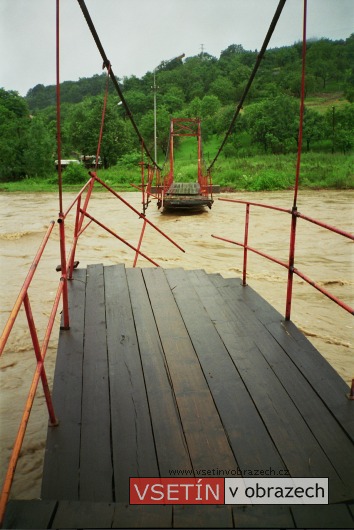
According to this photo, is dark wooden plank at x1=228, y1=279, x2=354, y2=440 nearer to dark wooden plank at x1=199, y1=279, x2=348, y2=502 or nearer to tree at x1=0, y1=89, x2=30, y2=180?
dark wooden plank at x1=199, y1=279, x2=348, y2=502

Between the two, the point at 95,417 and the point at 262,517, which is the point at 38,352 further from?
the point at 262,517

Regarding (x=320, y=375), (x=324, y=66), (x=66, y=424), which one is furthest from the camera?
(x=324, y=66)

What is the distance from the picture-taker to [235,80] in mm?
57656

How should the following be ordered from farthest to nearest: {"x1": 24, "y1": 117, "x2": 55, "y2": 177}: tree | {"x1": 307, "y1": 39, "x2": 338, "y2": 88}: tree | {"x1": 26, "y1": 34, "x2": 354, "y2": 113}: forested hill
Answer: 1. {"x1": 26, "y1": 34, "x2": 354, "y2": 113}: forested hill
2. {"x1": 307, "y1": 39, "x2": 338, "y2": 88}: tree
3. {"x1": 24, "y1": 117, "x2": 55, "y2": 177}: tree

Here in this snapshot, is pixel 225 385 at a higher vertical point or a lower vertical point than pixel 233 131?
lower

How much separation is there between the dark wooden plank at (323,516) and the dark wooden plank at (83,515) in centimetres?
67

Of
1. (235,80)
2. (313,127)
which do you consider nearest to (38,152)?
(313,127)

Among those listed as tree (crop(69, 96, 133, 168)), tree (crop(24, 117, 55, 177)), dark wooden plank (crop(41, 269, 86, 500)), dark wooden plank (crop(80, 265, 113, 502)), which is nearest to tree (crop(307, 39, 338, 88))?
tree (crop(69, 96, 133, 168))

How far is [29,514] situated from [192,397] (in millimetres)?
970

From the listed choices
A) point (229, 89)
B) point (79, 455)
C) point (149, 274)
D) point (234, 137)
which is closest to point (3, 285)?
point (149, 274)

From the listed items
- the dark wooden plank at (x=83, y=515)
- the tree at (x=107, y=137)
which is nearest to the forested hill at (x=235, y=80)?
the tree at (x=107, y=137)

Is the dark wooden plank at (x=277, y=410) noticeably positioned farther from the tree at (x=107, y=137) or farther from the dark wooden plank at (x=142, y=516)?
the tree at (x=107, y=137)

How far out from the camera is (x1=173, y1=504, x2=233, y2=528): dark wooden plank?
1448 mm

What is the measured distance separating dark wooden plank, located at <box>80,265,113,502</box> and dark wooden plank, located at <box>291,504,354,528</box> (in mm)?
699
